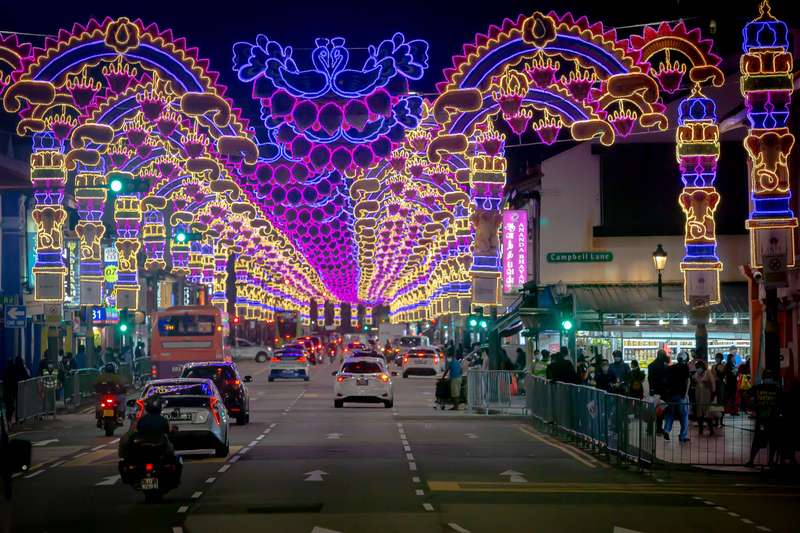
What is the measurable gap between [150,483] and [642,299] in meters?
34.6

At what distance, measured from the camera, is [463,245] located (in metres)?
57.9

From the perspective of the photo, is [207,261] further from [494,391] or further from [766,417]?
[766,417]

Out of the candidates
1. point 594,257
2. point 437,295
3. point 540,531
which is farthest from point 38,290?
point 437,295

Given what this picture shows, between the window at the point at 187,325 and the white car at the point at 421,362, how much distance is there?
24.1 meters

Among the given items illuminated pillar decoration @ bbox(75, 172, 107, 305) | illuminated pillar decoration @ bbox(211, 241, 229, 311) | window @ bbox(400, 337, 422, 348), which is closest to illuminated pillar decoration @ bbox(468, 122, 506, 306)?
illuminated pillar decoration @ bbox(75, 172, 107, 305)

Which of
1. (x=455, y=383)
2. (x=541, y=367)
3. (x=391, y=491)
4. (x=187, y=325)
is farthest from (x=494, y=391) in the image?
(x=391, y=491)

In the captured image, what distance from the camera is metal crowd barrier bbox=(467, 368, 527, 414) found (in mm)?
42281

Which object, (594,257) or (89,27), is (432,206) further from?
(89,27)

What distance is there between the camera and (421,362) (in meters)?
78.4

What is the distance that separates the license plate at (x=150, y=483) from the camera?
1883cm

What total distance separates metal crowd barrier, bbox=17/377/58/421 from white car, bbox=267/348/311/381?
27955 mm

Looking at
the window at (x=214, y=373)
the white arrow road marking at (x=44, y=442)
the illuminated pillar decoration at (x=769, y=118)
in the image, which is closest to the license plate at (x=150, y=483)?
the white arrow road marking at (x=44, y=442)

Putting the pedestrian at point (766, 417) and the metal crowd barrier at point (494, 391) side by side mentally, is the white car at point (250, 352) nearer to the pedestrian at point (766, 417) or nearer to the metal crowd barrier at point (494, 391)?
the metal crowd barrier at point (494, 391)

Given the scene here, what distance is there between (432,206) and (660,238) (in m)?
9.27
